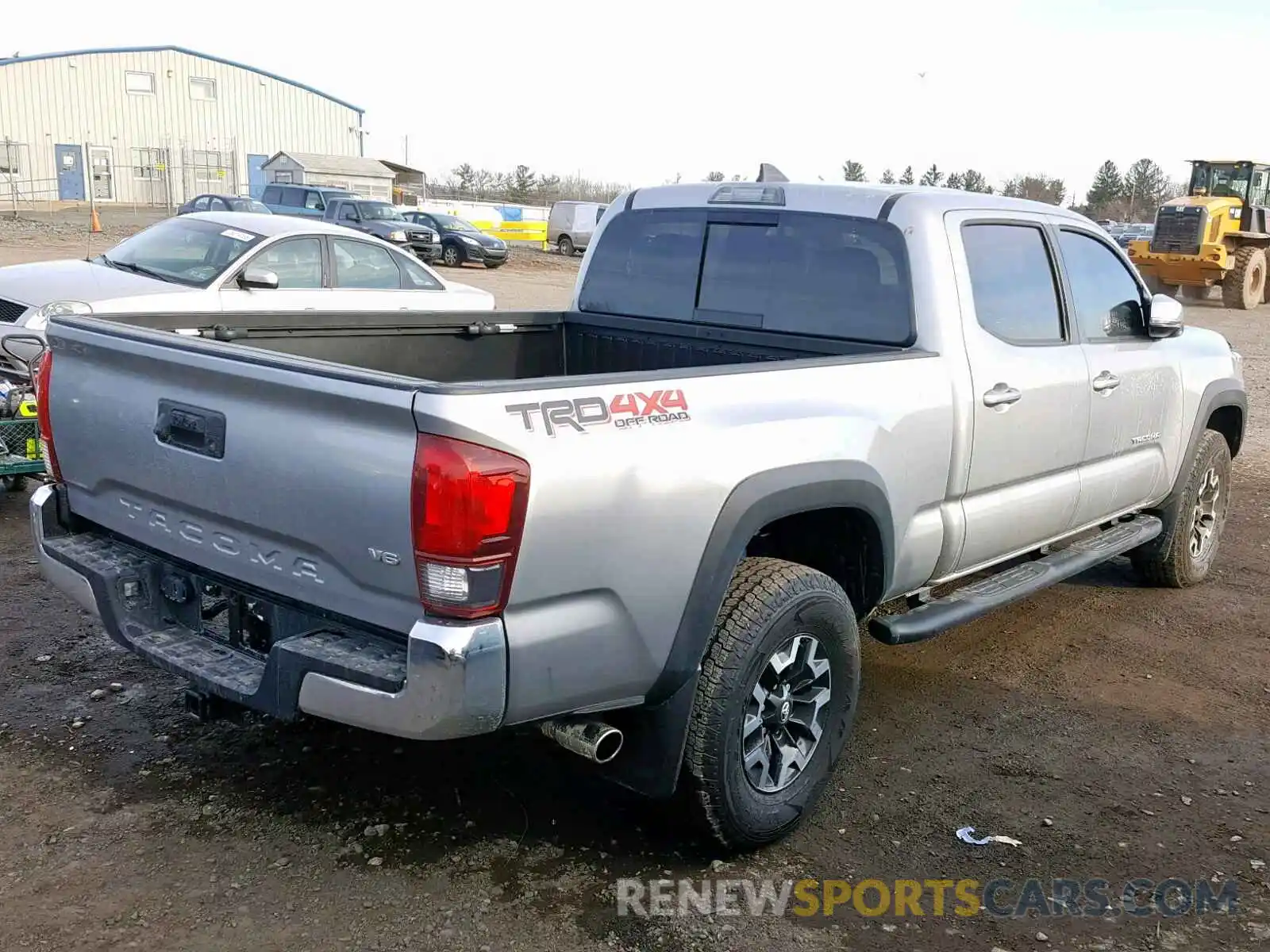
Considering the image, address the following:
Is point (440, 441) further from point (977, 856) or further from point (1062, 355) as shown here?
point (1062, 355)

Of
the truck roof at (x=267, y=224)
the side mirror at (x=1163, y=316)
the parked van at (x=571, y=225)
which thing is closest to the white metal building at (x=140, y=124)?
the parked van at (x=571, y=225)

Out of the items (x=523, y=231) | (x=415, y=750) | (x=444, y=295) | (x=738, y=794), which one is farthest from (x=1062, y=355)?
(x=523, y=231)

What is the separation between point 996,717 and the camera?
15.5 ft

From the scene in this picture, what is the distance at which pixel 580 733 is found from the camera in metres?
3.10

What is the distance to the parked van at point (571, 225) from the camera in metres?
37.1

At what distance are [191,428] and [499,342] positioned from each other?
7.32ft

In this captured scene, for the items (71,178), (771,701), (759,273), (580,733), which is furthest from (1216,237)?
(71,178)

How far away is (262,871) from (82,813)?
71cm

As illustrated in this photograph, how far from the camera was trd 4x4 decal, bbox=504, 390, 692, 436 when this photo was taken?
2.81 metres

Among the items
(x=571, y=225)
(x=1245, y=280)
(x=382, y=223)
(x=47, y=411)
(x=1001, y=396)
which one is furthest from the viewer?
(x=571, y=225)

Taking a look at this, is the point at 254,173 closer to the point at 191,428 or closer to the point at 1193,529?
the point at 1193,529

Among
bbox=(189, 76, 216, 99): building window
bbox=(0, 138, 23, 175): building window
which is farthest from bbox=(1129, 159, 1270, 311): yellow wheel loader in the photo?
bbox=(189, 76, 216, 99): building window

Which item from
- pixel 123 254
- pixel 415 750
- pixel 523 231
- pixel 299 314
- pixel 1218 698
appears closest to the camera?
pixel 415 750

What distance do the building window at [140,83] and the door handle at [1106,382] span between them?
5902 centimetres
